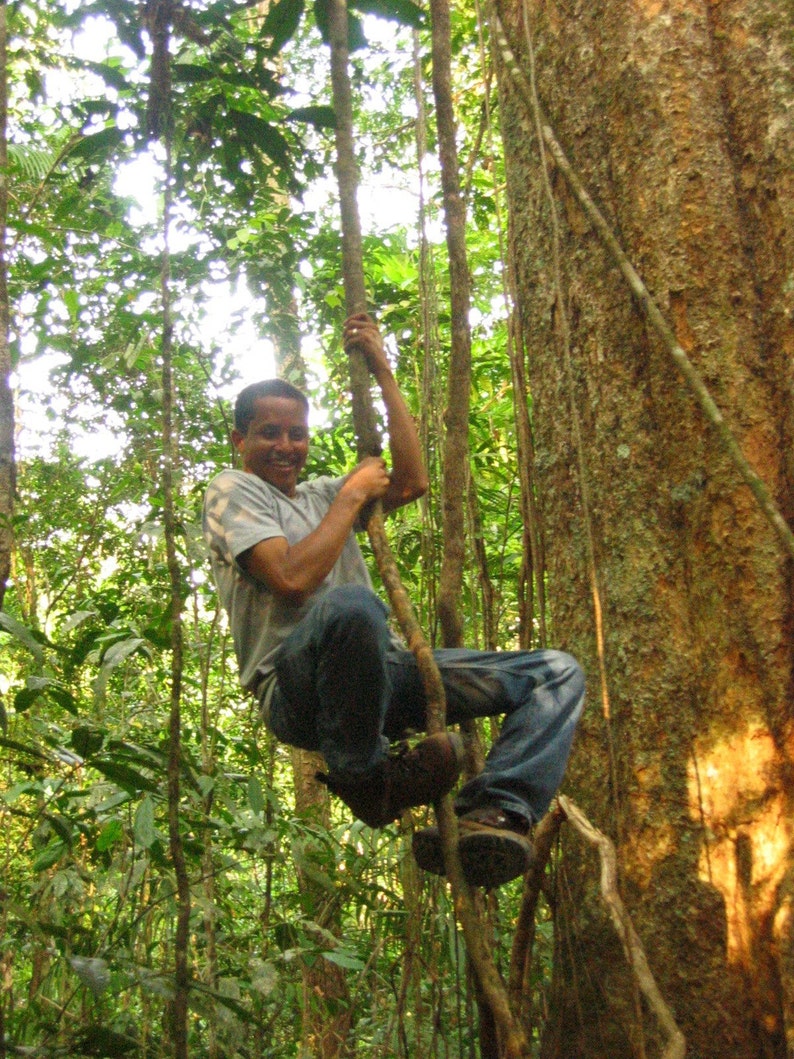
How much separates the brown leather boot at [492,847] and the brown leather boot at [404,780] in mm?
92

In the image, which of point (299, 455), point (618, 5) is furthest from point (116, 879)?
point (618, 5)

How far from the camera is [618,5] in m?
2.59

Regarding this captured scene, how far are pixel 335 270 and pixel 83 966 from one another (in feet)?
13.9

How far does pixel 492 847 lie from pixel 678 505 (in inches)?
35.3

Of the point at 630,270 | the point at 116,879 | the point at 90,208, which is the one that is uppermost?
the point at 90,208

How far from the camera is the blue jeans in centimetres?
205

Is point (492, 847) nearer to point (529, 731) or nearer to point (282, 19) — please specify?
point (529, 731)

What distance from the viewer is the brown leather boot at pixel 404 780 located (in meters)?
2.00

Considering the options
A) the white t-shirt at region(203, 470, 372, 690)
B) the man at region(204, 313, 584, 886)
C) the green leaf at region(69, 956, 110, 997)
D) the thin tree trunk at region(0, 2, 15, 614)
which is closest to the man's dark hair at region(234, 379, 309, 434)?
the man at region(204, 313, 584, 886)

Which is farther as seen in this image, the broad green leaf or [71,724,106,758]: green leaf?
the broad green leaf

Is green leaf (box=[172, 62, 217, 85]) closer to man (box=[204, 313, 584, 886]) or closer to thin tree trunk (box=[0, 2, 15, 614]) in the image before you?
thin tree trunk (box=[0, 2, 15, 614])

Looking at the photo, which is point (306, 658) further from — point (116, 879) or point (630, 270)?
point (116, 879)

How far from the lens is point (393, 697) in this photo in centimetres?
234

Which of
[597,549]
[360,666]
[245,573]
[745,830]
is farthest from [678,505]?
[245,573]
